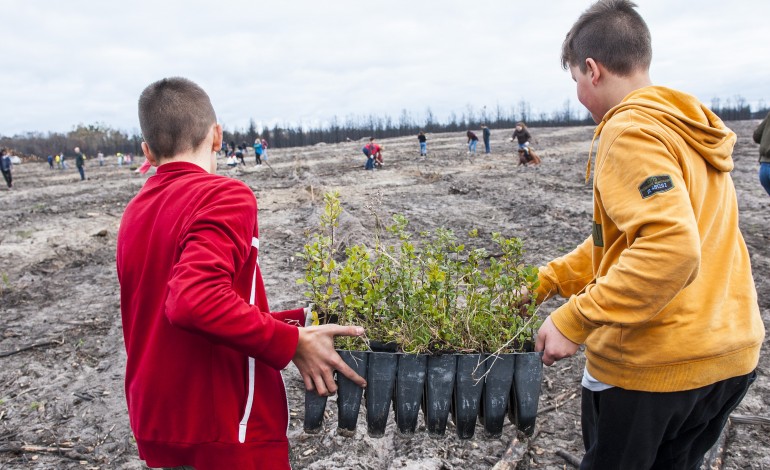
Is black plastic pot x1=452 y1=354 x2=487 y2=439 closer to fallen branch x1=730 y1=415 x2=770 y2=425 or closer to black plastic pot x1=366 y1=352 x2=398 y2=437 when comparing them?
black plastic pot x1=366 y1=352 x2=398 y2=437

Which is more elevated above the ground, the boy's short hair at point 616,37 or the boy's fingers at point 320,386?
the boy's short hair at point 616,37

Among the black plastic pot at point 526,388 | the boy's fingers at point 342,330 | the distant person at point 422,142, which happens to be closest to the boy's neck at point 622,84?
the black plastic pot at point 526,388

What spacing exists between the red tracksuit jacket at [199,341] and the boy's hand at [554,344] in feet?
2.83

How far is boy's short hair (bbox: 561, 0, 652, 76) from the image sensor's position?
5.72ft

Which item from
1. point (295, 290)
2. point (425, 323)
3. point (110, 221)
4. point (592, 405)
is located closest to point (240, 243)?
point (425, 323)

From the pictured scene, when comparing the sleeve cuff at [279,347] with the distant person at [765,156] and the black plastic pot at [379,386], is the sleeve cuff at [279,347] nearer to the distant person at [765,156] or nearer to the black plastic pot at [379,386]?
the black plastic pot at [379,386]

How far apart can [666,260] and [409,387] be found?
1.05 meters

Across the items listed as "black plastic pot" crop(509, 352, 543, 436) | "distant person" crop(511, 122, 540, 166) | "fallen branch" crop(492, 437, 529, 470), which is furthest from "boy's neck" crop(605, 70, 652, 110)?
"distant person" crop(511, 122, 540, 166)

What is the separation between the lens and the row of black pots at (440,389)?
1917 mm

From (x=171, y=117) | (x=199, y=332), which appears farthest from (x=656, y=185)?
(x=171, y=117)

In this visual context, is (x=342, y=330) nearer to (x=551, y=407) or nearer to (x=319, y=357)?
(x=319, y=357)

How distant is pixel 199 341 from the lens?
1554mm

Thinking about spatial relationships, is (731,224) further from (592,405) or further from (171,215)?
(171,215)

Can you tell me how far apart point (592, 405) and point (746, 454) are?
1703mm
